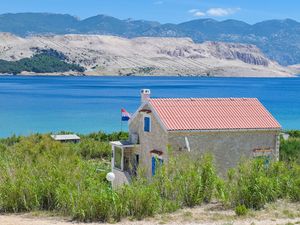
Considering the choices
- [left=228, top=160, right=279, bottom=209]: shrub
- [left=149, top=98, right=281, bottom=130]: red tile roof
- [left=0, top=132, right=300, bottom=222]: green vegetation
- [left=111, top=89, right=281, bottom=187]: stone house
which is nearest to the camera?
[left=0, top=132, right=300, bottom=222]: green vegetation

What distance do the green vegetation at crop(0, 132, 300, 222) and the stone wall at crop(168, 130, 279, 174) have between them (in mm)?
4515

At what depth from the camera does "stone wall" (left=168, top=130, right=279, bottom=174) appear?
22.6m

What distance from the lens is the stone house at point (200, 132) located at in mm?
22781

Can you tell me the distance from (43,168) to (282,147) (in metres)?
17.0

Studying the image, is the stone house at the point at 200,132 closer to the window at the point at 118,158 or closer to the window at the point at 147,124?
the window at the point at 147,124

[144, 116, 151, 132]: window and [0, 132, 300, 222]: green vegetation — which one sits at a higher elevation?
[144, 116, 151, 132]: window

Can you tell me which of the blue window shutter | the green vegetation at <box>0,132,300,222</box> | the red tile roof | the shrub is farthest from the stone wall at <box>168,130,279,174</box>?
the shrub

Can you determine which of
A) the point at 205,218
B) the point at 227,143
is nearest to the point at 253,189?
the point at 205,218

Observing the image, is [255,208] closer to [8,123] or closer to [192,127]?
[192,127]

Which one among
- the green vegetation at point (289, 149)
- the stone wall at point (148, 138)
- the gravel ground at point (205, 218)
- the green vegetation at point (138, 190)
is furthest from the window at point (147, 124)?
the gravel ground at point (205, 218)

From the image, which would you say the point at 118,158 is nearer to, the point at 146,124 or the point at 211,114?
the point at 146,124

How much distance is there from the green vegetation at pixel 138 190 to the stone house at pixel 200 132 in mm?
4843

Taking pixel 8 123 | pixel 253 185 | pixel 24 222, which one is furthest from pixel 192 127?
pixel 8 123

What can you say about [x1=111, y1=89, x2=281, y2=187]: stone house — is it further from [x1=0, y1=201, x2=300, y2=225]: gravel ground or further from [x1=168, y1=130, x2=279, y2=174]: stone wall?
[x1=0, y1=201, x2=300, y2=225]: gravel ground
